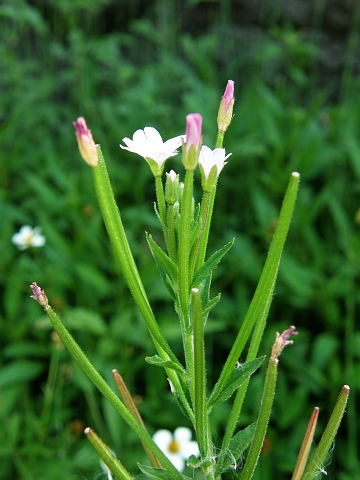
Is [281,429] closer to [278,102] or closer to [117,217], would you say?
[117,217]

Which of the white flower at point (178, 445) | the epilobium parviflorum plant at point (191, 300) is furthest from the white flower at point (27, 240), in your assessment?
the epilobium parviflorum plant at point (191, 300)

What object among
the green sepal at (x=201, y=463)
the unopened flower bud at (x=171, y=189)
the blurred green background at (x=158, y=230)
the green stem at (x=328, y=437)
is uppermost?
the unopened flower bud at (x=171, y=189)

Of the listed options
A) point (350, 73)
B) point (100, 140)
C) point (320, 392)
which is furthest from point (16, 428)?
point (350, 73)

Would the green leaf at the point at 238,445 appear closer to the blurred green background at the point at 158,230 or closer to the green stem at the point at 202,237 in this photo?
the green stem at the point at 202,237

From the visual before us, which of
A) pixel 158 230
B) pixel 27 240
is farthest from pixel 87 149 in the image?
pixel 158 230

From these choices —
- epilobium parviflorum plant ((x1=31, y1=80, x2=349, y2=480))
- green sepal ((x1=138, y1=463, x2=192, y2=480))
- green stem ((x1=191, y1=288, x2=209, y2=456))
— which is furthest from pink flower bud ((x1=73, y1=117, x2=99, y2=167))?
green sepal ((x1=138, y1=463, x2=192, y2=480))

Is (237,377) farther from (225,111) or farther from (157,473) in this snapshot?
(225,111)
